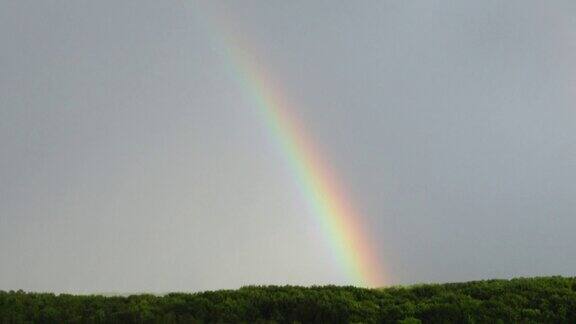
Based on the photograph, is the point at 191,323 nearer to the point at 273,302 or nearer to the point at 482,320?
the point at 273,302

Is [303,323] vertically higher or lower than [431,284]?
lower

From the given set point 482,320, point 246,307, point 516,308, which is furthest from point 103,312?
point 516,308

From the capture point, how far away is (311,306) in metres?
15.1

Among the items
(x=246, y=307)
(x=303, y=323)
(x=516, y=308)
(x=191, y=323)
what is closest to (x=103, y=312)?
(x=191, y=323)

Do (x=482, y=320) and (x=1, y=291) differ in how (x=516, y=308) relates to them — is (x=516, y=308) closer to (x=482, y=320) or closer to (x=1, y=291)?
(x=482, y=320)

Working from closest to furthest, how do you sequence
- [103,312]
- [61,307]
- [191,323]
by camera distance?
[191,323] < [103,312] < [61,307]

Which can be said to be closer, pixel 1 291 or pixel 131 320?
pixel 131 320

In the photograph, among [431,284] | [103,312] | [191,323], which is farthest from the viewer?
[431,284]

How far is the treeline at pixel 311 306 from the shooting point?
14.4 meters

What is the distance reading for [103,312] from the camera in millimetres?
14367

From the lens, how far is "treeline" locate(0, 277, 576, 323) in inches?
568

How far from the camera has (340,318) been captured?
582 inches

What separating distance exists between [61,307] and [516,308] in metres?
12.2

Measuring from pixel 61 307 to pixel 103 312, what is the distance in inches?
68.3
